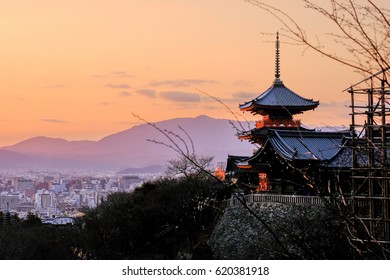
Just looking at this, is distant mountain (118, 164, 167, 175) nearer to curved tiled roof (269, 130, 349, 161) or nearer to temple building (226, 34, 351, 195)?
temple building (226, 34, 351, 195)

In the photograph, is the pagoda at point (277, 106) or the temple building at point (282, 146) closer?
the temple building at point (282, 146)

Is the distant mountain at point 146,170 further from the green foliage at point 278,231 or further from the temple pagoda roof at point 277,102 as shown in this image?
the green foliage at point 278,231

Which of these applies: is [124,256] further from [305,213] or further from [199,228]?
[305,213]

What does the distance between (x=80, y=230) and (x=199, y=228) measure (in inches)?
164

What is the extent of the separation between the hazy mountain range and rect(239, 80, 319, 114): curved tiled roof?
6935 mm

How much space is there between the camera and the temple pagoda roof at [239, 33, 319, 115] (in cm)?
1933

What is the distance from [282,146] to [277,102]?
13.8 feet

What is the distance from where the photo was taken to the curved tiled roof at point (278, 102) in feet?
63.4

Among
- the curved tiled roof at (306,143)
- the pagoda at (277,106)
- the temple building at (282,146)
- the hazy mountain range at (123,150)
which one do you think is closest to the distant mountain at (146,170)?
the hazy mountain range at (123,150)

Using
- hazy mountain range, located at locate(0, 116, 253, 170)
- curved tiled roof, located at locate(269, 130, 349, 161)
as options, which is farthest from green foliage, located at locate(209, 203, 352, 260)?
hazy mountain range, located at locate(0, 116, 253, 170)

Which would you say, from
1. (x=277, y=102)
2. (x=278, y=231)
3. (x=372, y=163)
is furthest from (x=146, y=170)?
(x=372, y=163)

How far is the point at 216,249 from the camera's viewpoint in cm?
1479

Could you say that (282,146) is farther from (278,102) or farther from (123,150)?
(123,150)

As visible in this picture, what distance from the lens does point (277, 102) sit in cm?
1919
